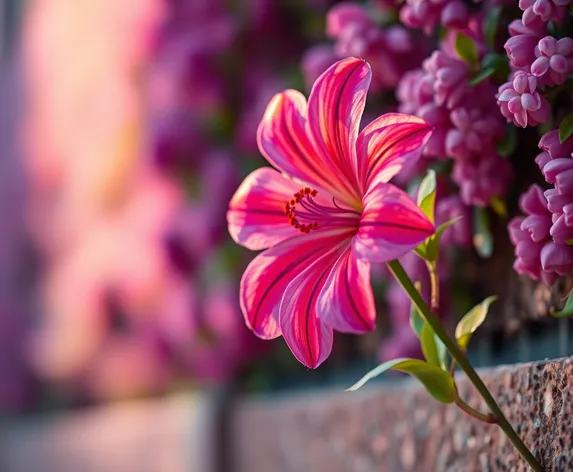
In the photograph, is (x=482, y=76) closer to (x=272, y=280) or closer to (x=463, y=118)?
(x=463, y=118)

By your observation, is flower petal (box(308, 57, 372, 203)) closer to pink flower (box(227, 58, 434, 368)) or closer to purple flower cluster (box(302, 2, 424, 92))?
pink flower (box(227, 58, 434, 368))

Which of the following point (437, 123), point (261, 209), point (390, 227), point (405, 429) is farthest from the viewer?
point (405, 429)

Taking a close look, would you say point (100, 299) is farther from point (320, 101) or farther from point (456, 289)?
point (320, 101)

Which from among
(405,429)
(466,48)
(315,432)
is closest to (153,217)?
(315,432)

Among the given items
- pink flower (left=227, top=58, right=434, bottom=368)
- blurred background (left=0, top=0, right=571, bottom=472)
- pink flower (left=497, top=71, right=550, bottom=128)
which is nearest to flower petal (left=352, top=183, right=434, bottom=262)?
pink flower (left=227, top=58, right=434, bottom=368)

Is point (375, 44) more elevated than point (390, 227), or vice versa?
point (375, 44)

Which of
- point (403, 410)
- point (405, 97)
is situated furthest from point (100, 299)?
point (405, 97)

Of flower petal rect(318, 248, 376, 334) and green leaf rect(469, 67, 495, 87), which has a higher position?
green leaf rect(469, 67, 495, 87)
